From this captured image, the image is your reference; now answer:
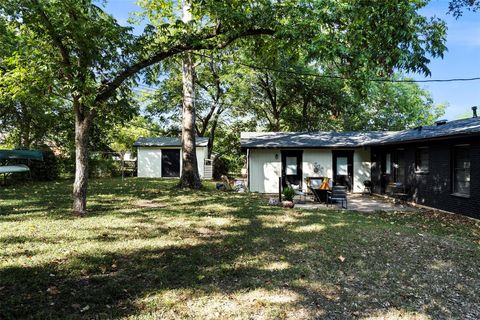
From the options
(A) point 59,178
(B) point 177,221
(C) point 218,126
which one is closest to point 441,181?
(B) point 177,221

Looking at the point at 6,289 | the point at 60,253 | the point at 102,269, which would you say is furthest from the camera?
the point at 60,253

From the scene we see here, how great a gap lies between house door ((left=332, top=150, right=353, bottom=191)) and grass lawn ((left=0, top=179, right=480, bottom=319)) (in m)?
8.12

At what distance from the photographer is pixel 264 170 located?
1555cm

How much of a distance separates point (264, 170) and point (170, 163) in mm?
10081

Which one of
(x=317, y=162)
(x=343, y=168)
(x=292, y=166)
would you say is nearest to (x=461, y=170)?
(x=343, y=168)

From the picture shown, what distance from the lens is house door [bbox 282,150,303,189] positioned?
51.3ft

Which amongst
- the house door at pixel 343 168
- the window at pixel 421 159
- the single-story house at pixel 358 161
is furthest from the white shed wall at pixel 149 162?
the window at pixel 421 159

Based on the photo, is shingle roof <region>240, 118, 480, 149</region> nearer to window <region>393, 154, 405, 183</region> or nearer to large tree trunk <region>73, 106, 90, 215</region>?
window <region>393, 154, 405, 183</region>

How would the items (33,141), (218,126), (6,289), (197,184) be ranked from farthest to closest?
(218,126)
(33,141)
(197,184)
(6,289)

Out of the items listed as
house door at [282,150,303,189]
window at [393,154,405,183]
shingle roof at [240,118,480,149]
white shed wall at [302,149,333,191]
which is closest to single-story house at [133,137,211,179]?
shingle roof at [240,118,480,149]

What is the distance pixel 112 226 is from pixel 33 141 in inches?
762

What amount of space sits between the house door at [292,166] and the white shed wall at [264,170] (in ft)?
0.87

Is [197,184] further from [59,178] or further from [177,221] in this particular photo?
[59,178]

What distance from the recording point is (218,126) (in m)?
30.7
